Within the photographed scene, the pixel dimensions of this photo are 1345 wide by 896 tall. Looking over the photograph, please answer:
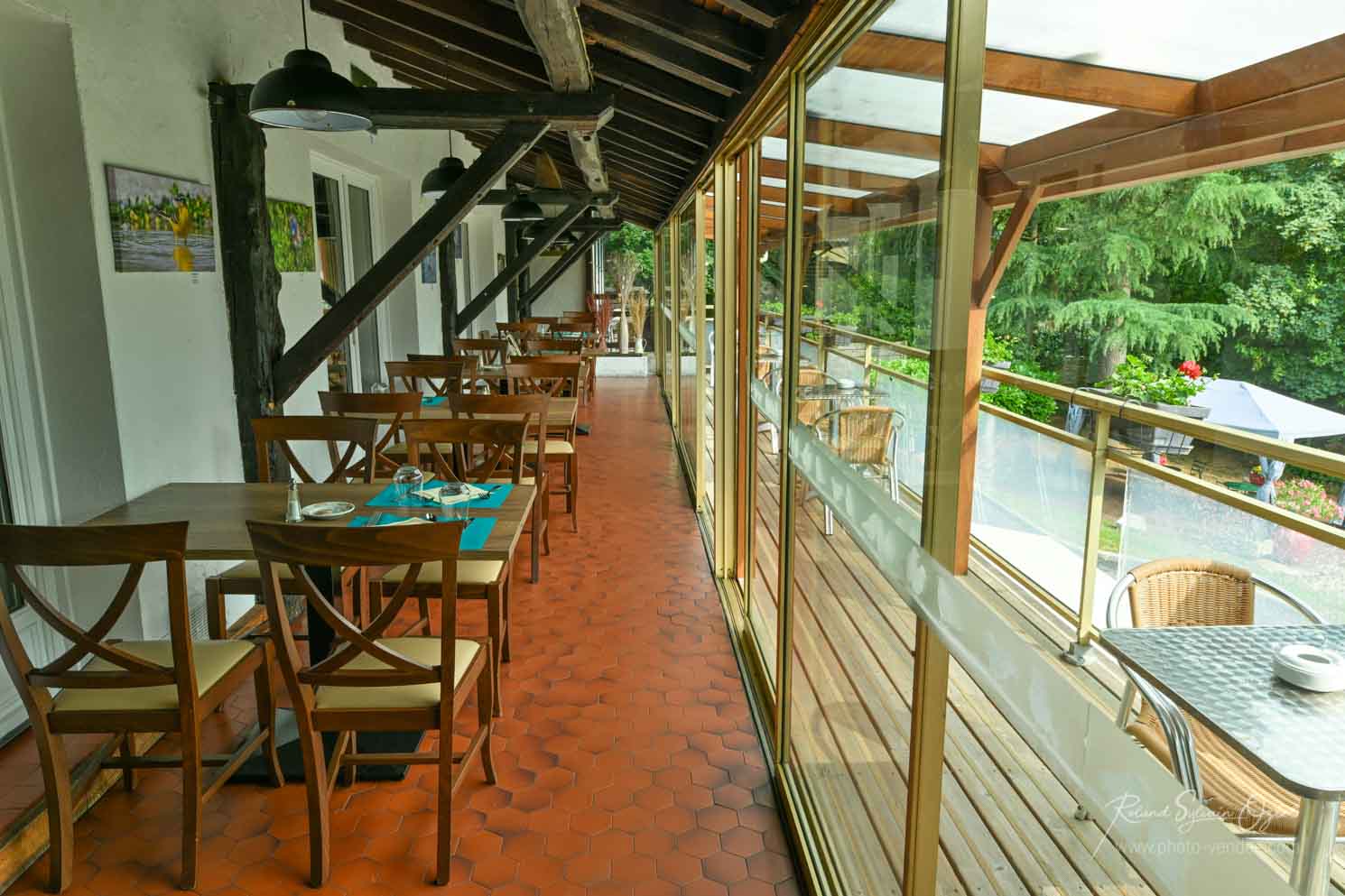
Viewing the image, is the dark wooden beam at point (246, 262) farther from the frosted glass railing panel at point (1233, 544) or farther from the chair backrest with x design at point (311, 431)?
the frosted glass railing panel at point (1233, 544)

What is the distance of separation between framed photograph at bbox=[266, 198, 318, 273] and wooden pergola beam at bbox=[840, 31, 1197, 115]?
3.29m

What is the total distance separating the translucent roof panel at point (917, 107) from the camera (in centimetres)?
96

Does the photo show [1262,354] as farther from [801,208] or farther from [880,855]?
[801,208]

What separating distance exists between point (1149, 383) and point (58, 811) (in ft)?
7.81

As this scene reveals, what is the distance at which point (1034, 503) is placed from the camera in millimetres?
990

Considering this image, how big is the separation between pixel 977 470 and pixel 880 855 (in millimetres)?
922

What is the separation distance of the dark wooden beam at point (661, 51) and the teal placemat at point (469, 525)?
1.69 metres

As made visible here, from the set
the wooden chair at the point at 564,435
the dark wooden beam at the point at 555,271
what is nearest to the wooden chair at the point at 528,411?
the wooden chair at the point at 564,435

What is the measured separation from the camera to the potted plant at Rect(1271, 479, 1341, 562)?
1.72ft

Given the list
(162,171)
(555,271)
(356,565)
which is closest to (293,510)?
(356,565)

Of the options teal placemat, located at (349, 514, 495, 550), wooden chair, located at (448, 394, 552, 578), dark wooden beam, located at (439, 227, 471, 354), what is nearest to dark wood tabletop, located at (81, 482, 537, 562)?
teal placemat, located at (349, 514, 495, 550)

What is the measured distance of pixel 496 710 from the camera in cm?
278

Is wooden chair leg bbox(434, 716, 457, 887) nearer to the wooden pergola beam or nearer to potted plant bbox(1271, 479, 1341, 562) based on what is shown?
the wooden pergola beam

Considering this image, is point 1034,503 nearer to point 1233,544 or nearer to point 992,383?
point 992,383
